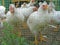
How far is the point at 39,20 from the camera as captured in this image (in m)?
1.88

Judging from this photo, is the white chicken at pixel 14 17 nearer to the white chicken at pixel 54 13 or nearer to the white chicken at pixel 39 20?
the white chicken at pixel 39 20

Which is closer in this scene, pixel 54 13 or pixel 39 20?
pixel 39 20

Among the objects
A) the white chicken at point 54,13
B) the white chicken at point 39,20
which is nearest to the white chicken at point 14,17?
the white chicken at point 39,20

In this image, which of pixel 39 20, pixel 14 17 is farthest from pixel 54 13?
pixel 14 17

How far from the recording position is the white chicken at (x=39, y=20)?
1.89 m

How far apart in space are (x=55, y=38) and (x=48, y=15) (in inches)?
9.7

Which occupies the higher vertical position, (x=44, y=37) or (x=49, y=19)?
(x=49, y=19)

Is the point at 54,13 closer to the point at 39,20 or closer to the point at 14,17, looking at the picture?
the point at 39,20

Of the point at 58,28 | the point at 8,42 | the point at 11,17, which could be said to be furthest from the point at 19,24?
the point at 8,42

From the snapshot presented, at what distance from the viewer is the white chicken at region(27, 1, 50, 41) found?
1.89 m

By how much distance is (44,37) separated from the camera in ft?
6.84

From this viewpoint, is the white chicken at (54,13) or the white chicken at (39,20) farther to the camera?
the white chicken at (54,13)

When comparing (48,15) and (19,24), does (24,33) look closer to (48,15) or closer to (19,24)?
(19,24)

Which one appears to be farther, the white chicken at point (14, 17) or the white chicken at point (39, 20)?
the white chicken at point (14, 17)
